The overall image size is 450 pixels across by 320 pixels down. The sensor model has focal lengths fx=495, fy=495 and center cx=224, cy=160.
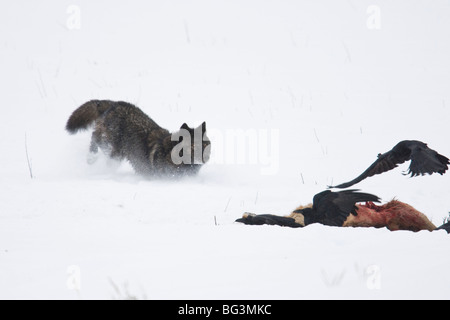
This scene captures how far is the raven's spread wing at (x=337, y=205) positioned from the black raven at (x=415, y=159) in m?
0.14

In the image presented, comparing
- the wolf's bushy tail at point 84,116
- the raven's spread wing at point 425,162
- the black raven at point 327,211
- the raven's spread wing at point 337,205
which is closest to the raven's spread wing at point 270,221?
the black raven at point 327,211

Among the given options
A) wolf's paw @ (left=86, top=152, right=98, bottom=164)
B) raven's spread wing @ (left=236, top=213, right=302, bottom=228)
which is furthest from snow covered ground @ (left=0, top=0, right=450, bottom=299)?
raven's spread wing @ (left=236, top=213, right=302, bottom=228)

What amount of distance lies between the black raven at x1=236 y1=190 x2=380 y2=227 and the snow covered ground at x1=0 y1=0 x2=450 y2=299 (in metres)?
0.35

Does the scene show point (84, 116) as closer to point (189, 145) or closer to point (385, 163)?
point (189, 145)

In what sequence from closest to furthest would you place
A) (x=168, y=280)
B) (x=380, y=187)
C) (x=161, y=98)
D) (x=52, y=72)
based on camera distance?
(x=168, y=280)
(x=380, y=187)
(x=161, y=98)
(x=52, y=72)

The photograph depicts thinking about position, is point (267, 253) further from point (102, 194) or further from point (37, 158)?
point (37, 158)

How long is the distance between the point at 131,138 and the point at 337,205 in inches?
167

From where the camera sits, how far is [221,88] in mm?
11391

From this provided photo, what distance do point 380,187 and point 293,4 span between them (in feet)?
38.0

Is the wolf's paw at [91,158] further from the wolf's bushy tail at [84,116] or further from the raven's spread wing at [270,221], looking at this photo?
the raven's spread wing at [270,221]

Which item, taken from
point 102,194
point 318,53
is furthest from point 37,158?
point 318,53

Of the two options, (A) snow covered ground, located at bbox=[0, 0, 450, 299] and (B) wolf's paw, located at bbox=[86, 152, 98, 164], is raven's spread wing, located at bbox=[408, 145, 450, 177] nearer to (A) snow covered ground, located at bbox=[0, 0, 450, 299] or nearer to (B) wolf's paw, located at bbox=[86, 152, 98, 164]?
(A) snow covered ground, located at bbox=[0, 0, 450, 299]

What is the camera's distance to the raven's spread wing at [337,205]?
411 centimetres

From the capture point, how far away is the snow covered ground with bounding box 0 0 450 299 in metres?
2.96
